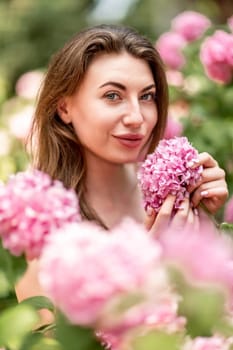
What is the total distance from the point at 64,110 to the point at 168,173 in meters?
0.56

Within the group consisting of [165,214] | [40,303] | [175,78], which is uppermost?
[175,78]

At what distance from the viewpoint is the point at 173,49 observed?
12.8 feet

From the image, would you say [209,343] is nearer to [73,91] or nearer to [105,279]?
[105,279]

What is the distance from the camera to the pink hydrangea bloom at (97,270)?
0.83 metres

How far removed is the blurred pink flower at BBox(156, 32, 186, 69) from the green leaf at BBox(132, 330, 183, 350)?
3.04 m

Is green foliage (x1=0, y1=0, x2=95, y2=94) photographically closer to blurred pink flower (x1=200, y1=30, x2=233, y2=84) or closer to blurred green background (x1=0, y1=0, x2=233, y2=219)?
blurred green background (x1=0, y1=0, x2=233, y2=219)

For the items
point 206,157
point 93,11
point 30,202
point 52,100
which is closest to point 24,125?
point 52,100

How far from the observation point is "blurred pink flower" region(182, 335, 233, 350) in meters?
1.04

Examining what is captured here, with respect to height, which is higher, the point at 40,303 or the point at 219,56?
the point at 219,56

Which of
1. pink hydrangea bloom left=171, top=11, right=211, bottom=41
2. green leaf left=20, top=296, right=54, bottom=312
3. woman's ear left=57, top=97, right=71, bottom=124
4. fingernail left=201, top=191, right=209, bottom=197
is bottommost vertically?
green leaf left=20, top=296, right=54, bottom=312

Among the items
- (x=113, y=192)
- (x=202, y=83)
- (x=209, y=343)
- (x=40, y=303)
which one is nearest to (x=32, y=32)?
(x=202, y=83)

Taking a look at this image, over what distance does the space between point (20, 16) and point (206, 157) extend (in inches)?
330

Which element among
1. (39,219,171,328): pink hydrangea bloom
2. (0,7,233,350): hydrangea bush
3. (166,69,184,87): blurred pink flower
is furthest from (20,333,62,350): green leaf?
(166,69,184,87): blurred pink flower

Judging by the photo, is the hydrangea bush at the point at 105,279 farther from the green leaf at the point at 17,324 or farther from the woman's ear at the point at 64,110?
the woman's ear at the point at 64,110
